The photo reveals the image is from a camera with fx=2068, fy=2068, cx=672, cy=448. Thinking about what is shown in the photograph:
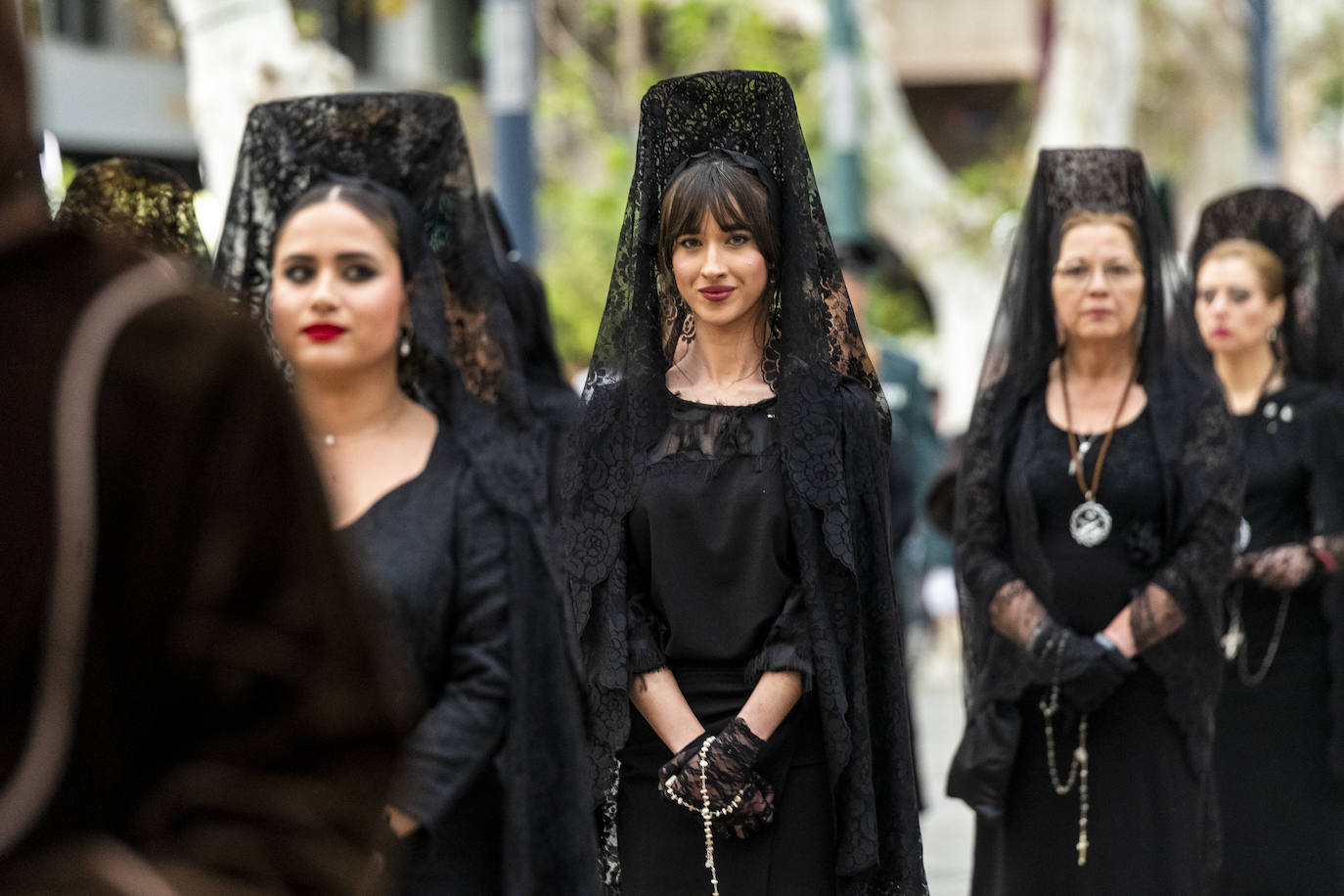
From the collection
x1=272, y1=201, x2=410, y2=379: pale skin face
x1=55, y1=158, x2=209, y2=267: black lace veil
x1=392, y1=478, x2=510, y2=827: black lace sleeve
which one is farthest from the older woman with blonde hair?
x1=55, y1=158, x2=209, y2=267: black lace veil

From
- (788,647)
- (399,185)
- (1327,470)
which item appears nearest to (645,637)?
(788,647)

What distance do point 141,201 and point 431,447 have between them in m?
1.31

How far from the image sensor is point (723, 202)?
4.19 metres

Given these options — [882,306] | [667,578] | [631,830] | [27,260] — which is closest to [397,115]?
[667,578]

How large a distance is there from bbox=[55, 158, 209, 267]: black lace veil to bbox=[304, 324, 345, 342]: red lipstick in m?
0.85

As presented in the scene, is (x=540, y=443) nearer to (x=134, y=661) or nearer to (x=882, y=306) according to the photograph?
(x=134, y=661)

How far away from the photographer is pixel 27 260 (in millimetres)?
1641

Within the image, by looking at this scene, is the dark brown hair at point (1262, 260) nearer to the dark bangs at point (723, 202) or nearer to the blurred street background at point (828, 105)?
the blurred street background at point (828, 105)

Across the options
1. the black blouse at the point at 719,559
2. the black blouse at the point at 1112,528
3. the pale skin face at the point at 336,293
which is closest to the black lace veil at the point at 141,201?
the pale skin face at the point at 336,293

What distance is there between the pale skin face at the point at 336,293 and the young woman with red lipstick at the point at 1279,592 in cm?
314

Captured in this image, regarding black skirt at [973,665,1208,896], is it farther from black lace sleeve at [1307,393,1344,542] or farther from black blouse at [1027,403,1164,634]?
black lace sleeve at [1307,393,1344,542]

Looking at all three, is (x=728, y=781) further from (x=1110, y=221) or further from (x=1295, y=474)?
(x=1295, y=474)

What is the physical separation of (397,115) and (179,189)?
0.89 meters

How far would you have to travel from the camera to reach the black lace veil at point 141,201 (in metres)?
4.89
